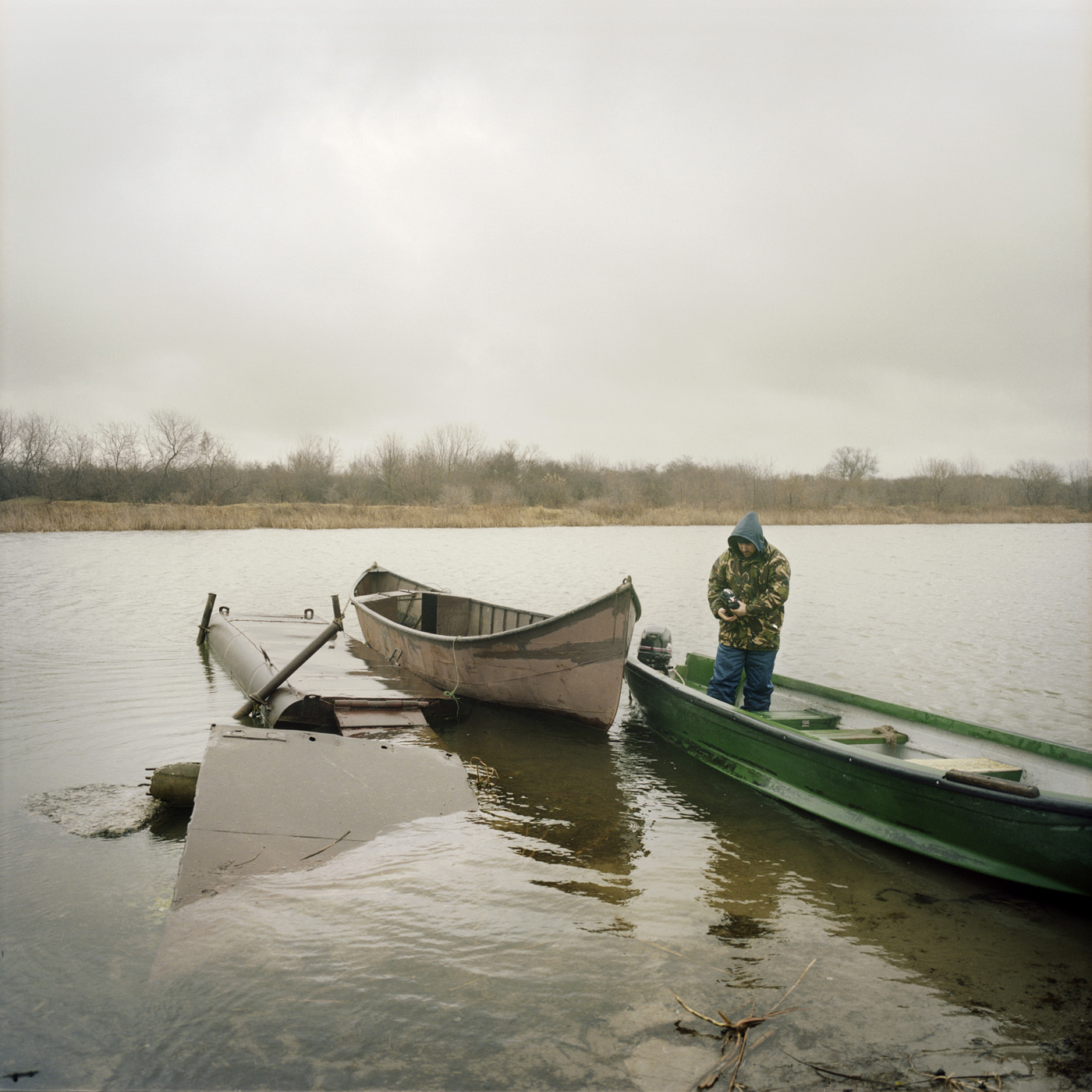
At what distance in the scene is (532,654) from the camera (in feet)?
27.3

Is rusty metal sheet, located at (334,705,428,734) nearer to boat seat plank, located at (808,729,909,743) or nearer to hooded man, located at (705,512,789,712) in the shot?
hooded man, located at (705,512,789,712)

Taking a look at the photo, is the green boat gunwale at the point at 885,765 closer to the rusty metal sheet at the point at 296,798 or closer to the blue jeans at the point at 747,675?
the blue jeans at the point at 747,675

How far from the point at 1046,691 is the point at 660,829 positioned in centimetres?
810

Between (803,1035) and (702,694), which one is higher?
(702,694)

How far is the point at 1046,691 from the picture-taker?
36.0 feet

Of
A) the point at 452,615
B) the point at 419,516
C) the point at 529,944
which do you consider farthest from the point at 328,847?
the point at 419,516

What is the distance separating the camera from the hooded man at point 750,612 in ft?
23.2

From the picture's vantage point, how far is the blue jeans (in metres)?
7.26

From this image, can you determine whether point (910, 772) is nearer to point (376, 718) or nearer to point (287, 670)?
point (376, 718)

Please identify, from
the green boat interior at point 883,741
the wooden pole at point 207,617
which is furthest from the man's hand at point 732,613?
the wooden pole at point 207,617

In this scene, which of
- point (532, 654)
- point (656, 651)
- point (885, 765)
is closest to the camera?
point (885, 765)

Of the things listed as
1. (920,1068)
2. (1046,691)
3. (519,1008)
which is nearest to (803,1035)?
(920,1068)

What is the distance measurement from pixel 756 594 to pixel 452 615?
5189 mm

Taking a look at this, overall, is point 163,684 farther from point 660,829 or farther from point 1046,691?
point 1046,691
